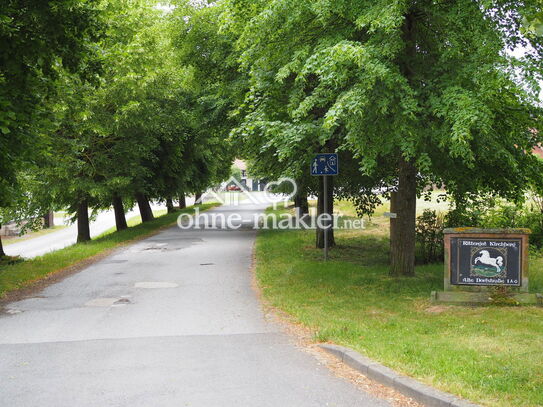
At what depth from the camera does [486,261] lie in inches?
356

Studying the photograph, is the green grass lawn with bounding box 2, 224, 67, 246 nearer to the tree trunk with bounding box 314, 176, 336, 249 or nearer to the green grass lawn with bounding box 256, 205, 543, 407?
the tree trunk with bounding box 314, 176, 336, 249

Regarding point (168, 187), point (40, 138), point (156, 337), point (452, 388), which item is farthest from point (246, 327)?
point (168, 187)

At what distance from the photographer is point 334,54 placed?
8.36 metres

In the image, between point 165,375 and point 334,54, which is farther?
point 334,54

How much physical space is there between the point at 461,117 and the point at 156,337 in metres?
5.22

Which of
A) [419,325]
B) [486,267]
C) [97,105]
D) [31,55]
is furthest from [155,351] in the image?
[97,105]

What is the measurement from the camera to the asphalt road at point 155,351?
539 cm

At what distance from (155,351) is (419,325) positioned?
350cm

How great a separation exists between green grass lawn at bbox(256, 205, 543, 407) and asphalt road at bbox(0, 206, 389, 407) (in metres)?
0.71

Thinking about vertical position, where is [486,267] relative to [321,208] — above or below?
below

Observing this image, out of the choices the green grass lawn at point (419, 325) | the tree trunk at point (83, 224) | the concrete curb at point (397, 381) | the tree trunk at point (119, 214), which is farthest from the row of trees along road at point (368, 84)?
the tree trunk at point (119, 214)

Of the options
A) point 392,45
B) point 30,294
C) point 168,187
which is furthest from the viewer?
point 168,187

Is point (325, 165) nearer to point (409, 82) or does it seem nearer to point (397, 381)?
point (409, 82)

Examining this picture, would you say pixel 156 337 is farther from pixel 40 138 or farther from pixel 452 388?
pixel 40 138
